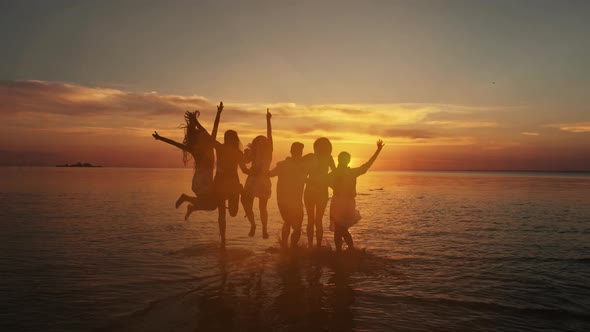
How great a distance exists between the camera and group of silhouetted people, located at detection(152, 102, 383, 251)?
35.1 feet

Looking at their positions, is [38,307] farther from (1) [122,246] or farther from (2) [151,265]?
(1) [122,246]

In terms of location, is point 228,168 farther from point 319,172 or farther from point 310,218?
point 310,218

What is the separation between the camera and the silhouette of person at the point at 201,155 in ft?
35.3

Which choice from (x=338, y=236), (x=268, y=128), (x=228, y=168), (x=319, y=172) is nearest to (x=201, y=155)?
(x=228, y=168)

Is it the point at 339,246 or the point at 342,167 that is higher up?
the point at 342,167

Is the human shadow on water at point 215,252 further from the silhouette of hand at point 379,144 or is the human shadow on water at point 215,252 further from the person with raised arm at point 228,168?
the silhouette of hand at point 379,144

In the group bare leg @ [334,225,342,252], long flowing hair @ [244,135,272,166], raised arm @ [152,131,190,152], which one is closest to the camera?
raised arm @ [152,131,190,152]

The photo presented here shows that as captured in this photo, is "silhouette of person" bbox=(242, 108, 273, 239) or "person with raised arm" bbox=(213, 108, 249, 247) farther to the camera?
"silhouette of person" bbox=(242, 108, 273, 239)

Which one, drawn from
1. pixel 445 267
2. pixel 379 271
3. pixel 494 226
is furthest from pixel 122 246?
pixel 494 226

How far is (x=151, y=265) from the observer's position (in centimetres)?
978

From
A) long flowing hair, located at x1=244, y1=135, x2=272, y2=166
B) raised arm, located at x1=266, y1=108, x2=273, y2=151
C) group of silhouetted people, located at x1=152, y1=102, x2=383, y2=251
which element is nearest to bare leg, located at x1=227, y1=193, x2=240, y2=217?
group of silhouetted people, located at x1=152, y1=102, x2=383, y2=251

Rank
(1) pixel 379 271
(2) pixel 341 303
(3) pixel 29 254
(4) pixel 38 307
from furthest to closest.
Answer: (3) pixel 29 254 → (1) pixel 379 271 → (2) pixel 341 303 → (4) pixel 38 307

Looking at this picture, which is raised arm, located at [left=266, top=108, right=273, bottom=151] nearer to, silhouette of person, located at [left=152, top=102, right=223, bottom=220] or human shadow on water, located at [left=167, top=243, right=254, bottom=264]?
silhouette of person, located at [left=152, top=102, right=223, bottom=220]

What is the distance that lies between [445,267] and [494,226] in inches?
342
